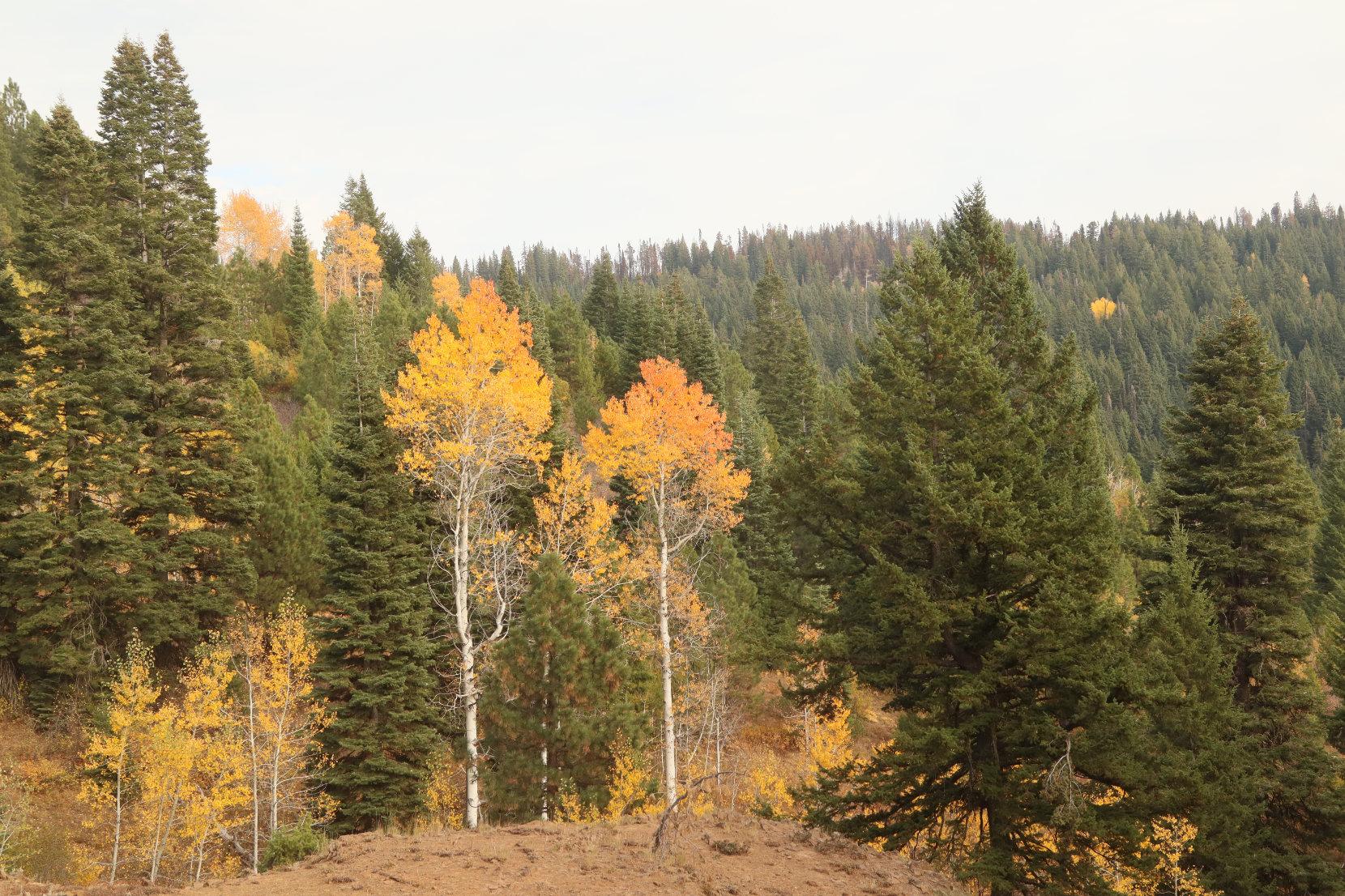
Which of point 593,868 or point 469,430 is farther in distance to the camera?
point 469,430

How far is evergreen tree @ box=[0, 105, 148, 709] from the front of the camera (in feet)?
83.6

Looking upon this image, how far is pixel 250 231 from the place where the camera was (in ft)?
305

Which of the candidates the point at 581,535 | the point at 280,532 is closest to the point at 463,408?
the point at 581,535

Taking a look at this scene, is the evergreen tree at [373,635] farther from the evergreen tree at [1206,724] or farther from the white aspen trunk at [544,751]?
the evergreen tree at [1206,724]

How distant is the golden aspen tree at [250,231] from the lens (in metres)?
91.3

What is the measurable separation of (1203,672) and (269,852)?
2087 centimetres

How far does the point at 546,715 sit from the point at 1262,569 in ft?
63.3

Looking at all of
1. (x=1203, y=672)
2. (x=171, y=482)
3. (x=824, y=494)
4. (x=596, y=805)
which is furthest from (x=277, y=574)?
(x=1203, y=672)

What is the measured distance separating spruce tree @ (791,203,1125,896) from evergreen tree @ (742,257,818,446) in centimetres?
4336

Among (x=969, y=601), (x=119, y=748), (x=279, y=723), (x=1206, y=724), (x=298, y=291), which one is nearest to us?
(x=969, y=601)

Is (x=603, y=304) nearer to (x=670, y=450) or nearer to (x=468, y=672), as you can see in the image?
(x=670, y=450)

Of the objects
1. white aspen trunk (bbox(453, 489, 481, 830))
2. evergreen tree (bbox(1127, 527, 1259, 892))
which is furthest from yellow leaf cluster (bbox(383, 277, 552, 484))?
evergreen tree (bbox(1127, 527, 1259, 892))

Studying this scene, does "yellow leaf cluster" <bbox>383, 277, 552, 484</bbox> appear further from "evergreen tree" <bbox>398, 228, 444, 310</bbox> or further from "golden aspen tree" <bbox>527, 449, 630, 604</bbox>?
"evergreen tree" <bbox>398, 228, 444, 310</bbox>

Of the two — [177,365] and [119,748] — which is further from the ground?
[177,365]
